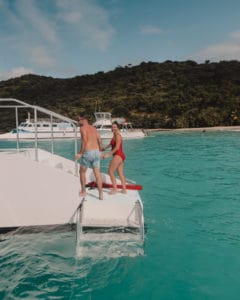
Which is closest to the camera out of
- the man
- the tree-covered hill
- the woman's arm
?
the man

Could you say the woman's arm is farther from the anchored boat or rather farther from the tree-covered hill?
the tree-covered hill

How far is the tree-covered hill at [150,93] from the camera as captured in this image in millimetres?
61562

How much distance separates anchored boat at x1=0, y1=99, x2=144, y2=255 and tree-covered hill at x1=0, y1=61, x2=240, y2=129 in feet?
176

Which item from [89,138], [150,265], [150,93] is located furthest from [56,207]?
[150,93]

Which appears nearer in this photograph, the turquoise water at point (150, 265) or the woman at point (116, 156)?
the turquoise water at point (150, 265)

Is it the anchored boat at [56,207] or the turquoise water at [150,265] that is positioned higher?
the anchored boat at [56,207]

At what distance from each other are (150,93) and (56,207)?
74079 millimetres

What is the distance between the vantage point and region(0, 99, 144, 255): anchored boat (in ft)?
20.3

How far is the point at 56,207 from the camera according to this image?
634cm

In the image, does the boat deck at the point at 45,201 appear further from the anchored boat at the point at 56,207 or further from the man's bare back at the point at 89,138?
the man's bare back at the point at 89,138

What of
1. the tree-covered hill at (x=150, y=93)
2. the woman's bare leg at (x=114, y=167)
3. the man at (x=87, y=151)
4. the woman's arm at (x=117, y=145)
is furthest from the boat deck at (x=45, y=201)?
the tree-covered hill at (x=150, y=93)

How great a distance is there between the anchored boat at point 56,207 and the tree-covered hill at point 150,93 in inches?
2112

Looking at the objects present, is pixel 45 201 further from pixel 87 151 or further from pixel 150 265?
pixel 150 265

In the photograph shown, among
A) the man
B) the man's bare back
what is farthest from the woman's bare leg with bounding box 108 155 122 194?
the man's bare back
